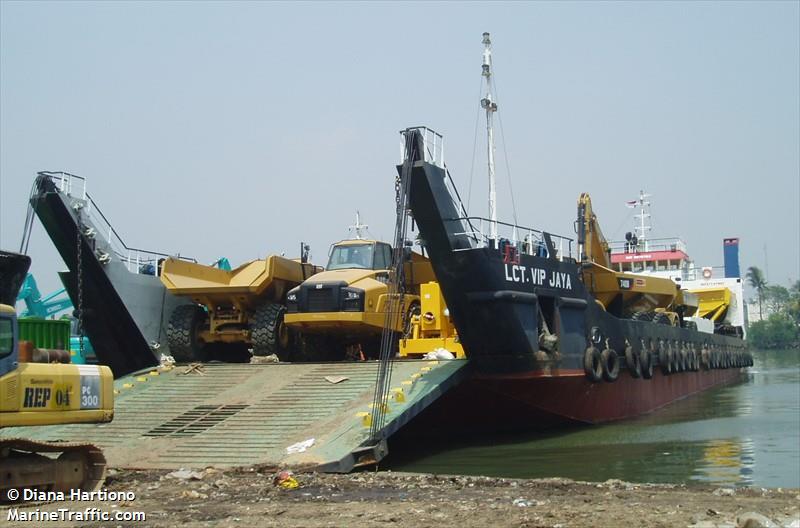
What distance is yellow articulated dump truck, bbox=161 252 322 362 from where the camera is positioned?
1644cm

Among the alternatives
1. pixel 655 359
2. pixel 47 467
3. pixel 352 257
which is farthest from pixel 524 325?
pixel 47 467

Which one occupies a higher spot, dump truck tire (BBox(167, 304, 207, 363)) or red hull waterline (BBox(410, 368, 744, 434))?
dump truck tire (BBox(167, 304, 207, 363))

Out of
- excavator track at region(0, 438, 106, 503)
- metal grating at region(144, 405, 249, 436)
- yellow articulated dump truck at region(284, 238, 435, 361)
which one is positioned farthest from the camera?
yellow articulated dump truck at region(284, 238, 435, 361)

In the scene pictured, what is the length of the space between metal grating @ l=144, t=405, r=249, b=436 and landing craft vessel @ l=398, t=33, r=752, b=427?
153 inches

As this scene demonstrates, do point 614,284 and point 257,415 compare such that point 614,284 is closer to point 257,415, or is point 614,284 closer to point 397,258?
point 397,258

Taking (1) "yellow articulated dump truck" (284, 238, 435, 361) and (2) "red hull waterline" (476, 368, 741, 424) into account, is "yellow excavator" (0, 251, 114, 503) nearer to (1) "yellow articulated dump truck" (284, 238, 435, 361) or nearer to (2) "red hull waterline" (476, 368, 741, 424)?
(1) "yellow articulated dump truck" (284, 238, 435, 361)

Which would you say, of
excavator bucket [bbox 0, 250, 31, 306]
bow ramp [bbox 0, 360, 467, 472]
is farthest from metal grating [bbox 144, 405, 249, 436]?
excavator bucket [bbox 0, 250, 31, 306]

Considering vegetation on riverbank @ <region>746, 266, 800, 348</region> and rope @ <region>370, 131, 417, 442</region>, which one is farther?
vegetation on riverbank @ <region>746, 266, 800, 348</region>

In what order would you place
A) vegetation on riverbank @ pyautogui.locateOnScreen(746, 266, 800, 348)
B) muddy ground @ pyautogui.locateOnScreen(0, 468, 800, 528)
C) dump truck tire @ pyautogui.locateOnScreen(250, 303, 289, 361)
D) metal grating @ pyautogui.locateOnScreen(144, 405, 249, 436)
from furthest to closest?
1. vegetation on riverbank @ pyautogui.locateOnScreen(746, 266, 800, 348)
2. dump truck tire @ pyautogui.locateOnScreen(250, 303, 289, 361)
3. metal grating @ pyautogui.locateOnScreen(144, 405, 249, 436)
4. muddy ground @ pyautogui.locateOnScreen(0, 468, 800, 528)

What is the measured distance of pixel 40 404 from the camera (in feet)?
28.9

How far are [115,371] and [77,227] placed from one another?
→ 9.62ft

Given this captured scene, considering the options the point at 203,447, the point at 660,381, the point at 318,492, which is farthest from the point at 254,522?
the point at 660,381

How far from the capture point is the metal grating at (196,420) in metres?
12.2

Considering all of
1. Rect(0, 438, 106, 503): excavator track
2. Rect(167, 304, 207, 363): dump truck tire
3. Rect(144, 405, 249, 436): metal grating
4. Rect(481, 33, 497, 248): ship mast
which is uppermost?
Rect(481, 33, 497, 248): ship mast
